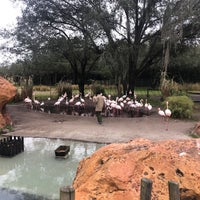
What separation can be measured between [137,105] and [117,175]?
10.7 m

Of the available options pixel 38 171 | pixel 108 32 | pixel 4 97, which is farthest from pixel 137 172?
pixel 108 32

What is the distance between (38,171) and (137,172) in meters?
3.85

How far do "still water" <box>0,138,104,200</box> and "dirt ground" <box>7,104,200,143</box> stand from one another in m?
0.70

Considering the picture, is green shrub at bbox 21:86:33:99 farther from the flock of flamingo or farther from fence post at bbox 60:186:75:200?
fence post at bbox 60:186:75:200

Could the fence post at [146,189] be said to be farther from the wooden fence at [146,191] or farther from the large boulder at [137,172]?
the large boulder at [137,172]

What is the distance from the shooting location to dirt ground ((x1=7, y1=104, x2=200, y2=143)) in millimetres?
10430

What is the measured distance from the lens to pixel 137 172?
13.6 feet

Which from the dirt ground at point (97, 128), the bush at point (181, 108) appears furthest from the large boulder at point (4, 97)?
the bush at point (181, 108)

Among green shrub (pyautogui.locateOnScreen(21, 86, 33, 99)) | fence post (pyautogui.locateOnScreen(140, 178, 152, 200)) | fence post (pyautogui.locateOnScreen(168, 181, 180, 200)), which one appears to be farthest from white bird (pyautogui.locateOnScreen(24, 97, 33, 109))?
fence post (pyautogui.locateOnScreen(168, 181, 180, 200))

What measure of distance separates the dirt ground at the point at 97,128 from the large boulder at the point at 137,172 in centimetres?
522

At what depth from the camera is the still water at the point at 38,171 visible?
20.5ft

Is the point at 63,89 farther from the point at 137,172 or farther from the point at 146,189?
the point at 146,189

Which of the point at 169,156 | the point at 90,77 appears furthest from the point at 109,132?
the point at 90,77

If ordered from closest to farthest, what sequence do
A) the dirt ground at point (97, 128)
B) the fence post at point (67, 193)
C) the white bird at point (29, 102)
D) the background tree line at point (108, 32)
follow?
the fence post at point (67, 193), the dirt ground at point (97, 128), the white bird at point (29, 102), the background tree line at point (108, 32)
